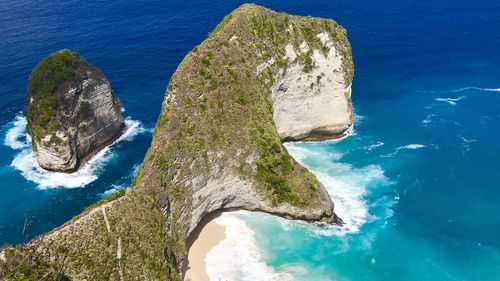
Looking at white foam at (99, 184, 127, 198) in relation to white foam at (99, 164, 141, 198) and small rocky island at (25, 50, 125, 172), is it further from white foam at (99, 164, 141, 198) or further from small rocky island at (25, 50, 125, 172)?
small rocky island at (25, 50, 125, 172)

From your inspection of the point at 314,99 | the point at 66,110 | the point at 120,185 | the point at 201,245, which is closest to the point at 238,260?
the point at 201,245

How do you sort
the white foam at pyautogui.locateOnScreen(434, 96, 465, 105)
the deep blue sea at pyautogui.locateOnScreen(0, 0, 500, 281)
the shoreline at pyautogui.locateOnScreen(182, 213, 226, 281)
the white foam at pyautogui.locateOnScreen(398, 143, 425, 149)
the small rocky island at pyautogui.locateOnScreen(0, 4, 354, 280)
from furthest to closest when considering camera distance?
the white foam at pyautogui.locateOnScreen(434, 96, 465, 105)
the white foam at pyautogui.locateOnScreen(398, 143, 425, 149)
the deep blue sea at pyautogui.locateOnScreen(0, 0, 500, 281)
the shoreline at pyautogui.locateOnScreen(182, 213, 226, 281)
the small rocky island at pyautogui.locateOnScreen(0, 4, 354, 280)

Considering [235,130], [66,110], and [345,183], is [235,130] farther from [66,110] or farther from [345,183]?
[66,110]

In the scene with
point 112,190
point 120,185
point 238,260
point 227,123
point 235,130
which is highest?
point 227,123

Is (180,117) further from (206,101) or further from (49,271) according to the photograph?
(49,271)

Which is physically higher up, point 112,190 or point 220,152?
point 220,152

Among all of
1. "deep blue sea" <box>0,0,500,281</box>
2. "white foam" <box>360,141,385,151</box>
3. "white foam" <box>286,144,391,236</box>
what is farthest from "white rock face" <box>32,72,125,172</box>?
"white foam" <box>360,141,385,151</box>

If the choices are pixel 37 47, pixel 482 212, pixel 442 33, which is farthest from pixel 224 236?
pixel 442 33
